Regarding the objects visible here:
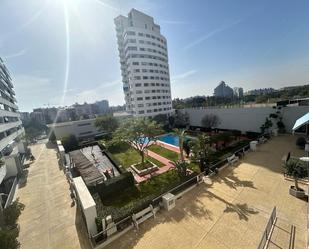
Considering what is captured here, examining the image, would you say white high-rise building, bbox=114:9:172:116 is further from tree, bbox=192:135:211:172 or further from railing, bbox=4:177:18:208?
railing, bbox=4:177:18:208

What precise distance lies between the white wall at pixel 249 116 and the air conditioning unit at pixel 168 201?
26.2 m

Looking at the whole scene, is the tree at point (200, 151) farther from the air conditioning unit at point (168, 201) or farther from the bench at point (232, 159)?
the air conditioning unit at point (168, 201)

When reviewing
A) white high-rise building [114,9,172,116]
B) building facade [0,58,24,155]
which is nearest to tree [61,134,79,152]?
building facade [0,58,24,155]

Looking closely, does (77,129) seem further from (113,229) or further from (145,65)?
(113,229)

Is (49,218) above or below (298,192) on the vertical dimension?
below

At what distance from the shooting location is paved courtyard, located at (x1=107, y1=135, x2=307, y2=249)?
25.4 ft

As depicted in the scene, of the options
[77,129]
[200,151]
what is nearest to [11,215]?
[200,151]

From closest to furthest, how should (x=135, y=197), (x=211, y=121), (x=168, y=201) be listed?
(x=168, y=201) < (x=135, y=197) < (x=211, y=121)

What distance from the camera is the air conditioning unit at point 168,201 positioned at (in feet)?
33.7

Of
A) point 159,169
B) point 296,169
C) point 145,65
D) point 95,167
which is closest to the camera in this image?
point 296,169

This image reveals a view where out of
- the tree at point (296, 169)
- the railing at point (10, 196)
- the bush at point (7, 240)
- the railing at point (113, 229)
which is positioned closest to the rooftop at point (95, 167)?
the railing at point (113, 229)

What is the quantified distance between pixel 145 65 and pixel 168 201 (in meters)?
48.8

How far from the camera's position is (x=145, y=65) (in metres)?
52.4

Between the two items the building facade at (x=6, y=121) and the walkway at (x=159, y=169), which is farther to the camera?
the building facade at (x=6, y=121)
